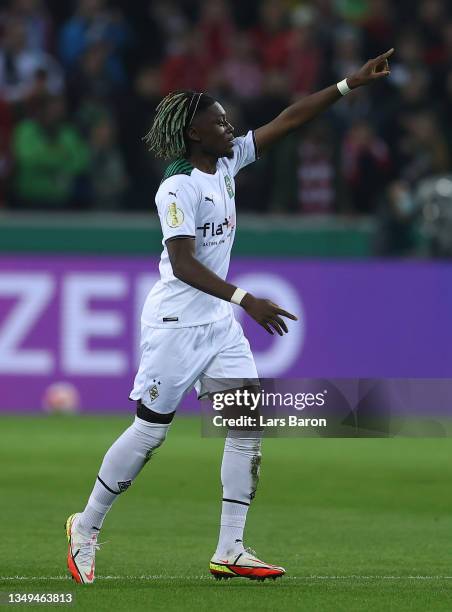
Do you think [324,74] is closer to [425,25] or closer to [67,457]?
[425,25]

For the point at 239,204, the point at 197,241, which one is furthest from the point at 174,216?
the point at 239,204

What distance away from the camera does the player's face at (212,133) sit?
707 cm

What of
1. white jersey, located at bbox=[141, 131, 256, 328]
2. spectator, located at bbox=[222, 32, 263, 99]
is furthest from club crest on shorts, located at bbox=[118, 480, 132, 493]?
spectator, located at bbox=[222, 32, 263, 99]

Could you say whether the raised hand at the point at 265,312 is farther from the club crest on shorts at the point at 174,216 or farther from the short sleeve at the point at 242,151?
the short sleeve at the point at 242,151

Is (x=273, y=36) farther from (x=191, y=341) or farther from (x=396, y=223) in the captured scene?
(x=191, y=341)

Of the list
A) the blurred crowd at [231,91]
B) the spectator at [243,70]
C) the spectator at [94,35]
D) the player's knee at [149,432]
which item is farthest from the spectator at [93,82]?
the player's knee at [149,432]

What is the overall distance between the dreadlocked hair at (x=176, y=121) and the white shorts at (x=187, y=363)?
83 cm

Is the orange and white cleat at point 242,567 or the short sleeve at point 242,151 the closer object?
the orange and white cleat at point 242,567

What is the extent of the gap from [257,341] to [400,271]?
5.43 feet

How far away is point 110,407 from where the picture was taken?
15.0m

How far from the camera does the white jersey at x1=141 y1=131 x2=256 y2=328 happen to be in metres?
6.91

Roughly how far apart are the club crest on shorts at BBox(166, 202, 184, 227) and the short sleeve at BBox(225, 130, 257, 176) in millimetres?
610

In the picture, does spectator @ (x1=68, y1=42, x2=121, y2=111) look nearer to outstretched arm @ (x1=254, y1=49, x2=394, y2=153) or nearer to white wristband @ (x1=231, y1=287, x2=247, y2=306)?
outstretched arm @ (x1=254, y1=49, x2=394, y2=153)

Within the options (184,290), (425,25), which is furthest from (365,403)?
(425,25)
